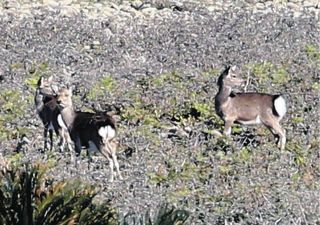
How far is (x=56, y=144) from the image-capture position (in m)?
11.1

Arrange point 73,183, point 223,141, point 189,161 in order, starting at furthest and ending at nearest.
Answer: point 223,141
point 189,161
point 73,183

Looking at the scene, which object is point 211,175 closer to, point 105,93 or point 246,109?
point 246,109

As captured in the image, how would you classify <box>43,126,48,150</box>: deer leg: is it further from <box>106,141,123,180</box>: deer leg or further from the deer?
<box>106,141,123,180</box>: deer leg

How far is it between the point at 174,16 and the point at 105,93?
602 centimetres

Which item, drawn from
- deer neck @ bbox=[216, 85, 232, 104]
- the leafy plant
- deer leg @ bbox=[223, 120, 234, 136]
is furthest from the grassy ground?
deer neck @ bbox=[216, 85, 232, 104]

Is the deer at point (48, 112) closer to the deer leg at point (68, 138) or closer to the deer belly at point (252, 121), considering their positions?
the deer leg at point (68, 138)

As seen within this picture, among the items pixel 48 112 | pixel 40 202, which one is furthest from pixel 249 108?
pixel 40 202

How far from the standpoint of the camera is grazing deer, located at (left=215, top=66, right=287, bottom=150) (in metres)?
11.6

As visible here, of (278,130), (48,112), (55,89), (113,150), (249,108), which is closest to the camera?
(113,150)

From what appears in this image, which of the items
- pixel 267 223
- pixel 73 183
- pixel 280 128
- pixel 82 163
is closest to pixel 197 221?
pixel 267 223

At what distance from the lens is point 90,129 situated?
10359 mm

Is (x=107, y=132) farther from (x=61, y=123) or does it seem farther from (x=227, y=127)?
(x=227, y=127)

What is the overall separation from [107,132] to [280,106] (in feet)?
7.94

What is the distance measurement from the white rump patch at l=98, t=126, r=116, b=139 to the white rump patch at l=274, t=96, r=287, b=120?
7.56 ft
